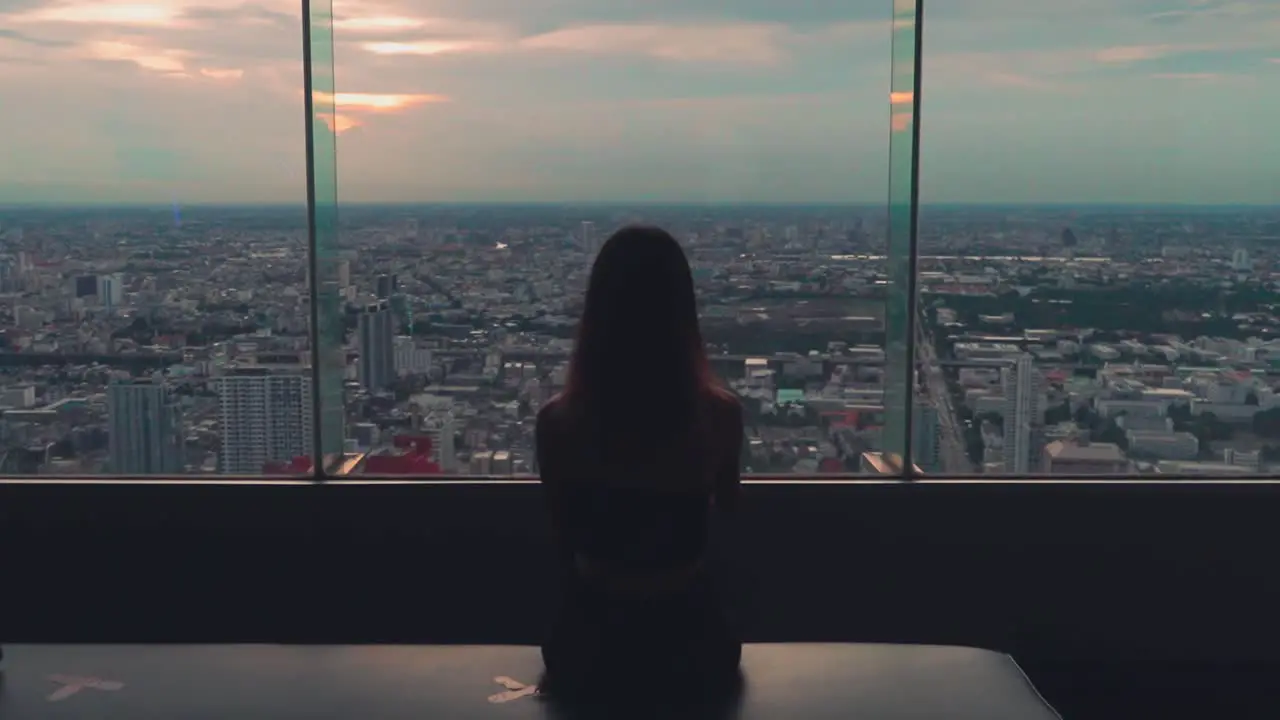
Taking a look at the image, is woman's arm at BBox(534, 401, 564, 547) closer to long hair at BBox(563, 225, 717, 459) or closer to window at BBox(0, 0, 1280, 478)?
long hair at BBox(563, 225, 717, 459)

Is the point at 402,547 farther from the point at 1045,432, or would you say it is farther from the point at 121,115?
the point at 1045,432

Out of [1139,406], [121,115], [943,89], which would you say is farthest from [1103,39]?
[121,115]

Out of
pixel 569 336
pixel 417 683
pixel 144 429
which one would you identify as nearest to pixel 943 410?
pixel 569 336

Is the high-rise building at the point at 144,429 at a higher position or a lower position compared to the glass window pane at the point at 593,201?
lower

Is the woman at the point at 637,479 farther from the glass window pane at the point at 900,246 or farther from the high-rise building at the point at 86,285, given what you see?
the high-rise building at the point at 86,285

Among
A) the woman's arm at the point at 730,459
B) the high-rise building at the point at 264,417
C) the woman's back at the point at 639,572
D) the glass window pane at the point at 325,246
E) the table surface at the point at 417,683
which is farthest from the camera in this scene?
the high-rise building at the point at 264,417

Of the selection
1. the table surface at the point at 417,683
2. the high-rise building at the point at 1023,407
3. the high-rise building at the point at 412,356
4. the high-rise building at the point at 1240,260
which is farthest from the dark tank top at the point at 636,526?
the high-rise building at the point at 1240,260

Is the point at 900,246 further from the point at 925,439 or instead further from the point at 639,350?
the point at 639,350
